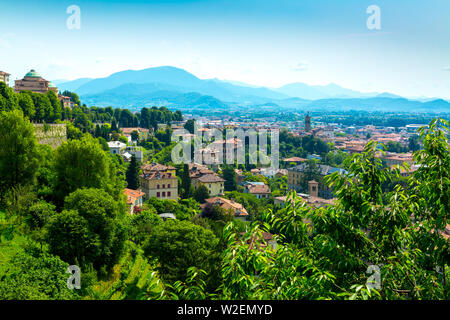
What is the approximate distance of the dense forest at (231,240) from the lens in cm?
204

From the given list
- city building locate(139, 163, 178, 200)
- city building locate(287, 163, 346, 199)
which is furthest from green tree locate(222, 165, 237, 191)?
city building locate(139, 163, 178, 200)

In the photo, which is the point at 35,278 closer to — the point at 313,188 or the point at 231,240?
the point at 231,240

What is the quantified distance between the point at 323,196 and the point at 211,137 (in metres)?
23.4

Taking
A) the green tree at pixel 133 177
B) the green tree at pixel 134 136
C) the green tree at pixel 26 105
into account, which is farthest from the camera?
the green tree at pixel 134 136

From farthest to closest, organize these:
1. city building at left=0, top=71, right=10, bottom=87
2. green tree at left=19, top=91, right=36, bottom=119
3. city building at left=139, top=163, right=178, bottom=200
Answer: city building at left=0, top=71, right=10, bottom=87 → city building at left=139, top=163, right=178, bottom=200 → green tree at left=19, top=91, right=36, bottom=119

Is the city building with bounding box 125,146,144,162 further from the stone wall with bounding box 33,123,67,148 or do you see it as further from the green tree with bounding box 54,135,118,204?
the green tree with bounding box 54,135,118,204

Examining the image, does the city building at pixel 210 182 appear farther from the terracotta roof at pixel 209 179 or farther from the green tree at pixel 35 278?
the green tree at pixel 35 278

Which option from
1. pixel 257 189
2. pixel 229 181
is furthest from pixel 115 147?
pixel 257 189

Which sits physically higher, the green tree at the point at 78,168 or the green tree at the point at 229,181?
Answer: the green tree at the point at 78,168

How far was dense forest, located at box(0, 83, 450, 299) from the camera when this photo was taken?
6.68 ft

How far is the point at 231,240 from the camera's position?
201 cm

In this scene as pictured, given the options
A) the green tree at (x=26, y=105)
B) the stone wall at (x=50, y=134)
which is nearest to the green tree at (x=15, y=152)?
the stone wall at (x=50, y=134)
